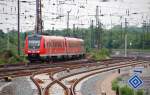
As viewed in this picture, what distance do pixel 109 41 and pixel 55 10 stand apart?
64697 mm

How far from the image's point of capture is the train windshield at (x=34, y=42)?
163 feet

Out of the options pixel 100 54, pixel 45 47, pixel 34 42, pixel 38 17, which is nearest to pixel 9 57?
pixel 34 42

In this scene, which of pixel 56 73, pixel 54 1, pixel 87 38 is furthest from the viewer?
pixel 87 38

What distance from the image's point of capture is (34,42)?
50.2 meters

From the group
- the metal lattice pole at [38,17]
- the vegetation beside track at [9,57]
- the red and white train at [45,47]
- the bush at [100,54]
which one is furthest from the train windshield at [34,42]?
the bush at [100,54]

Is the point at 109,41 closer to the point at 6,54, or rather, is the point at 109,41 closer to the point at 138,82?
the point at 6,54

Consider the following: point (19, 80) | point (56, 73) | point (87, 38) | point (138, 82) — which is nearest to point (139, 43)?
point (87, 38)

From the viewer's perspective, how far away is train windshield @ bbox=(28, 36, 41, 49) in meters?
49.8

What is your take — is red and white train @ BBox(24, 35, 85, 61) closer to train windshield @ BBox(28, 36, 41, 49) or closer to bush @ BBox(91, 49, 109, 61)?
train windshield @ BBox(28, 36, 41, 49)

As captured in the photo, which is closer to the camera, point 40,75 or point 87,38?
point 40,75

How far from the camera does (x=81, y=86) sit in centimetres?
2795

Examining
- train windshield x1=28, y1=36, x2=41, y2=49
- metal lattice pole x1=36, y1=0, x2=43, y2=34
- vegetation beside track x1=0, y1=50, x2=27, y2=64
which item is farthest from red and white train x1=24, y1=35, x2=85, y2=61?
metal lattice pole x1=36, y1=0, x2=43, y2=34

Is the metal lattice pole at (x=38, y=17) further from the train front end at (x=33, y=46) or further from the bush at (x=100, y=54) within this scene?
the bush at (x=100, y=54)

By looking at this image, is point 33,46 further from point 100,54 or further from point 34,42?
point 100,54
